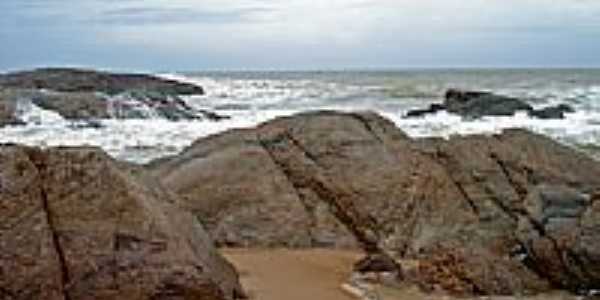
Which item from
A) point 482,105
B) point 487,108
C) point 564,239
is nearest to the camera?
point 564,239

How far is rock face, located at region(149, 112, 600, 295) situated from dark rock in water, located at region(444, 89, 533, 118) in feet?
84.3

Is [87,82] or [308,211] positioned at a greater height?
[308,211]

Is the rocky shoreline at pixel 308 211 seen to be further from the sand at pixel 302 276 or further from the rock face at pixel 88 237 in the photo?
the sand at pixel 302 276

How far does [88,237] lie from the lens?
6.50 metres

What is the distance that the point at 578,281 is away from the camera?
814 centimetres

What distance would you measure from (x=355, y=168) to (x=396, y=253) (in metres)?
1.55

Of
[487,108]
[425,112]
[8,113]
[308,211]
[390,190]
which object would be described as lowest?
[425,112]

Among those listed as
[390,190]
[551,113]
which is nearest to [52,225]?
[390,190]

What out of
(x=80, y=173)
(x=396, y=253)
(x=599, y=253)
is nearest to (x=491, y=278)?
(x=599, y=253)

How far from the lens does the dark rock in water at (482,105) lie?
37625 mm

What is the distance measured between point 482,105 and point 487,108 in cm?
34

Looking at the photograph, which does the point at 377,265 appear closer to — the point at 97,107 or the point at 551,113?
the point at 97,107

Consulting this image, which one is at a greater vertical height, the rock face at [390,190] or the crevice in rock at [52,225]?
the crevice in rock at [52,225]

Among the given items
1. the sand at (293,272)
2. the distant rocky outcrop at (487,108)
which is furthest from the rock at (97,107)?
the sand at (293,272)
